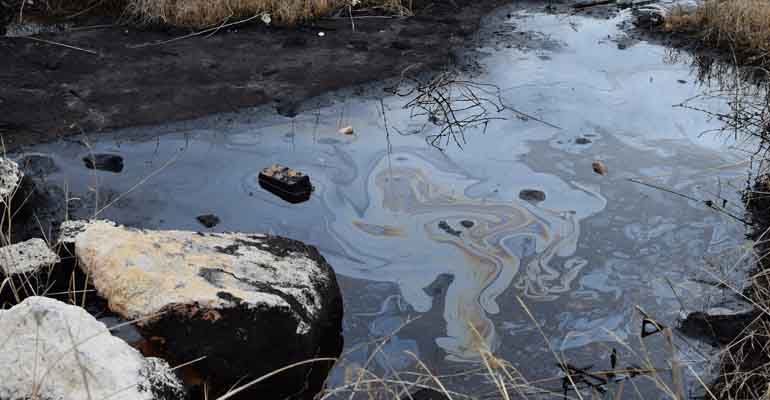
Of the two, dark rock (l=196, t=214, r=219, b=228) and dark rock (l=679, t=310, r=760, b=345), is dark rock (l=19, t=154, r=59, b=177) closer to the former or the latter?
dark rock (l=196, t=214, r=219, b=228)

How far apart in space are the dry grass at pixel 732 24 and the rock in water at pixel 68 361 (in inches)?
158

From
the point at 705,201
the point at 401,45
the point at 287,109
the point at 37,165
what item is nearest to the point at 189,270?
the point at 37,165

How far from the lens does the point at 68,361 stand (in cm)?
195

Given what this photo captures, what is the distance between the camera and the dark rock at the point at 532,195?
11.4 ft

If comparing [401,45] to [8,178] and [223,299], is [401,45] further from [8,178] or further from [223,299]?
[223,299]

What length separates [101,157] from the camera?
3.73 m

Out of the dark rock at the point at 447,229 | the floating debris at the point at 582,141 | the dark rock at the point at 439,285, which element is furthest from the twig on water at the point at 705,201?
the dark rock at the point at 439,285

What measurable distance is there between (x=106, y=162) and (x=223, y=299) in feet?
5.34

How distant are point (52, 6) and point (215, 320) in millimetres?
4095

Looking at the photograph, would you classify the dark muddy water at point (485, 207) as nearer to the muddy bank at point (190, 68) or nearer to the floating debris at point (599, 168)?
the floating debris at point (599, 168)

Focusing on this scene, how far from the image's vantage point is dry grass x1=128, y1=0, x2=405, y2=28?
17.0ft

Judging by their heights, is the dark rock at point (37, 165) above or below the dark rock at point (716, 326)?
above

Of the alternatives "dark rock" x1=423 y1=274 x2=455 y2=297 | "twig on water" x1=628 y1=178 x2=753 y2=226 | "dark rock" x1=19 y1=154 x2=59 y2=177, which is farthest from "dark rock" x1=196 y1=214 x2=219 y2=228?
"twig on water" x1=628 y1=178 x2=753 y2=226

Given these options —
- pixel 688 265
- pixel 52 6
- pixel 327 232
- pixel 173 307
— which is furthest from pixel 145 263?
pixel 52 6
